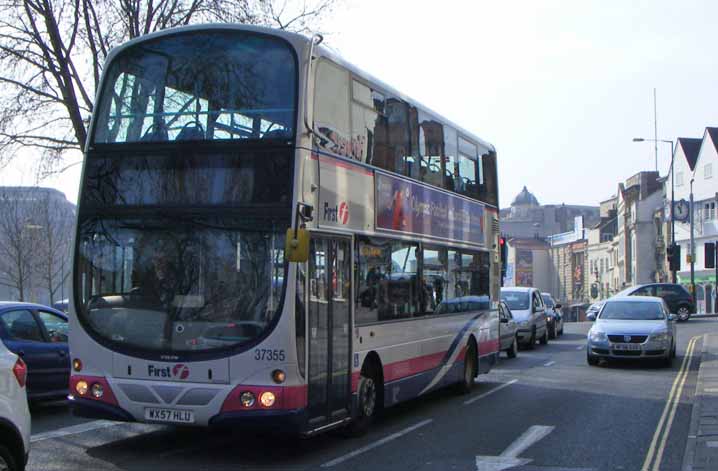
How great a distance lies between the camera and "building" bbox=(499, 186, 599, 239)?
165375 mm

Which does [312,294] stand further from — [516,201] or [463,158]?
[516,201]

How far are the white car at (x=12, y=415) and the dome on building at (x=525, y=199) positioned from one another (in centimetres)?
17550

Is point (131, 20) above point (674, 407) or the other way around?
above

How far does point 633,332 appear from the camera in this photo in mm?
20578

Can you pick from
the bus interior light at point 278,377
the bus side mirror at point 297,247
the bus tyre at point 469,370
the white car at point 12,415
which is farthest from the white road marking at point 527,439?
the white car at point 12,415

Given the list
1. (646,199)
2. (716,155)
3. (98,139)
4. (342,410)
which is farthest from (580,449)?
(646,199)

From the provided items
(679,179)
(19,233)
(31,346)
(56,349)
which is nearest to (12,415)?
(31,346)

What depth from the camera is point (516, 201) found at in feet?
597

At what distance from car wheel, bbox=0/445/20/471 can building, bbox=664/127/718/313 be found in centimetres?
6689

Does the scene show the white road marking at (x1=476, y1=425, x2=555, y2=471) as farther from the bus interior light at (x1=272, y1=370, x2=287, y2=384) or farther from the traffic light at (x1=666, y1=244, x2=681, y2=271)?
the traffic light at (x1=666, y1=244, x2=681, y2=271)

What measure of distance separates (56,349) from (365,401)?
185 inches

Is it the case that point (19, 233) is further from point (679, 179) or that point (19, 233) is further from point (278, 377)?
point (679, 179)

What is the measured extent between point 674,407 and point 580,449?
14.5ft

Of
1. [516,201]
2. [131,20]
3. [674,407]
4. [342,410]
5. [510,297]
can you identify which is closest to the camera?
[342,410]
